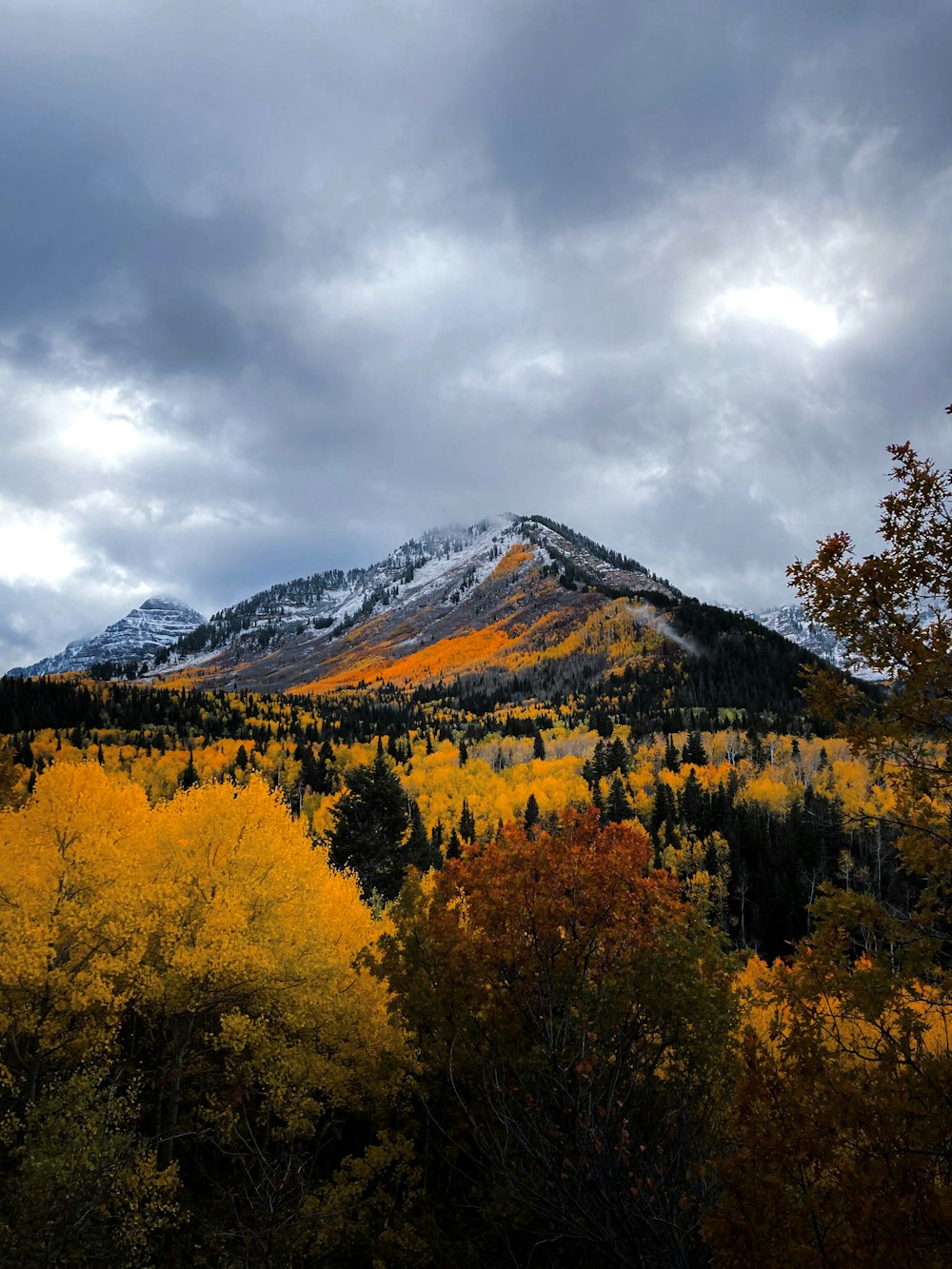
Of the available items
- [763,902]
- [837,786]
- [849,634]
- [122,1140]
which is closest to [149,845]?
[122,1140]

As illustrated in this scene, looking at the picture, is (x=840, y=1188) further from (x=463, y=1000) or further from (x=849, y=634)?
(x=463, y=1000)

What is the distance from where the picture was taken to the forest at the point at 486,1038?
795 cm

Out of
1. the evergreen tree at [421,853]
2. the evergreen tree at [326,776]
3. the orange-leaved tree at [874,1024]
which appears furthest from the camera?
the evergreen tree at [326,776]

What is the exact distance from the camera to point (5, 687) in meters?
165

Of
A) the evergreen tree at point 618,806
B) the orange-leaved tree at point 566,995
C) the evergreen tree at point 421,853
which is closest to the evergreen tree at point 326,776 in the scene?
the evergreen tree at point 618,806

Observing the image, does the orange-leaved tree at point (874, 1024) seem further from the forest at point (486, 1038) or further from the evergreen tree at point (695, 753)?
the evergreen tree at point (695, 753)

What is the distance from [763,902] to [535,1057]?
258 feet

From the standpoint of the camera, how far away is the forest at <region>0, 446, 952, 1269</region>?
26.1 ft

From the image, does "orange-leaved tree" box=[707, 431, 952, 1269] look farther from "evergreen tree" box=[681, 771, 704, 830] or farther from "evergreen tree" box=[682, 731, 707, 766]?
"evergreen tree" box=[682, 731, 707, 766]

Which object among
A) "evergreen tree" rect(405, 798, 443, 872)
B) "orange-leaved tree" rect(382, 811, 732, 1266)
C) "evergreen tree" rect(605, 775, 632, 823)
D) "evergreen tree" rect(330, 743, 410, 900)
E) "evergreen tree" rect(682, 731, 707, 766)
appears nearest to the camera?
"orange-leaved tree" rect(382, 811, 732, 1266)

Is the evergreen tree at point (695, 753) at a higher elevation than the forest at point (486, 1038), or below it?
below

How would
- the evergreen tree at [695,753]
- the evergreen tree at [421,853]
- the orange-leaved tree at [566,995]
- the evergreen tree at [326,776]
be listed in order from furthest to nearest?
the evergreen tree at [695,753] → the evergreen tree at [326,776] → the evergreen tree at [421,853] → the orange-leaved tree at [566,995]

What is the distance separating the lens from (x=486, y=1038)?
1198cm

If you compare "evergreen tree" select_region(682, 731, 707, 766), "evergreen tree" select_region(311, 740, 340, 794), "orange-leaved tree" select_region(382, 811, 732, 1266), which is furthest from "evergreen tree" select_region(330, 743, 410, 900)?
"evergreen tree" select_region(682, 731, 707, 766)
